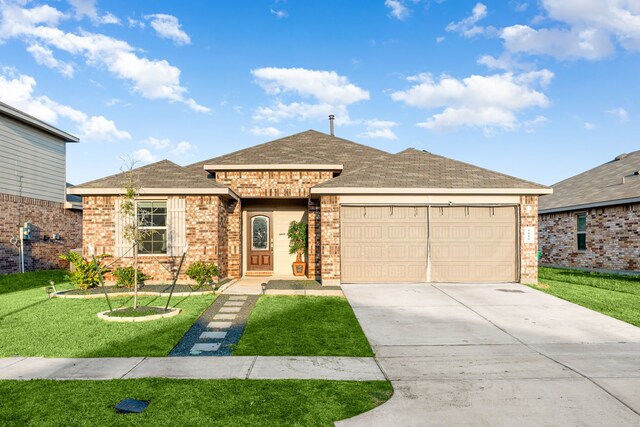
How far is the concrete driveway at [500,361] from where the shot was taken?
4.69m

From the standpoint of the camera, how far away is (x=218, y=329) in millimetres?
8367

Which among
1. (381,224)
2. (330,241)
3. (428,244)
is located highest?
(381,224)

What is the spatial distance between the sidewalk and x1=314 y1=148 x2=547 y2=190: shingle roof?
7742 millimetres

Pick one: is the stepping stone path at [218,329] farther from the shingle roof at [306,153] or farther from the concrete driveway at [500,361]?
the shingle roof at [306,153]

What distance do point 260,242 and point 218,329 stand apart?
8.25 metres

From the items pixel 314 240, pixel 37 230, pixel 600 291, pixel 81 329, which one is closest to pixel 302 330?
pixel 81 329

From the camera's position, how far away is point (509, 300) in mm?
11148

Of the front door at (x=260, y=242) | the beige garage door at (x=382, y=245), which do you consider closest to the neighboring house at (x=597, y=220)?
the beige garage door at (x=382, y=245)

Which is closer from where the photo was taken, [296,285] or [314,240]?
[296,285]

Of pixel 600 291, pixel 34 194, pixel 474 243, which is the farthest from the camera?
pixel 34 194

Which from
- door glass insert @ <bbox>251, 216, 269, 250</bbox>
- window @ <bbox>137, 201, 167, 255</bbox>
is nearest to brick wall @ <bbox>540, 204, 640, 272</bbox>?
door glass insert @ <bbox>251, 216, 269, 250</bbox>

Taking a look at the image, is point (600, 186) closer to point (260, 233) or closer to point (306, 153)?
point (306, 153)

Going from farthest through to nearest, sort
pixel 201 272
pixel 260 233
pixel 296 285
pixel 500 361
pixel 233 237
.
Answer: pixel 260 233 < pixel 233 237 < pixel 296 285 < pixel 201 272 < pixel 500 361

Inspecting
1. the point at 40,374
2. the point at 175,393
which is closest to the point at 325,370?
the point at 175,393
